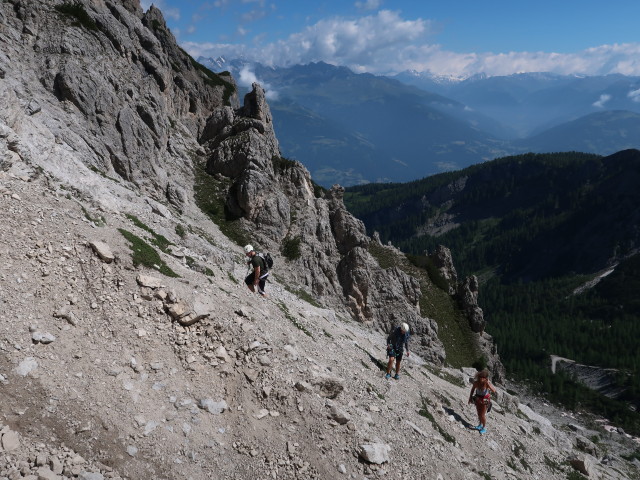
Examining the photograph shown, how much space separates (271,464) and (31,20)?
1860 inches

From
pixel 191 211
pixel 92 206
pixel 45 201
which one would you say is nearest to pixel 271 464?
pixel 45 201

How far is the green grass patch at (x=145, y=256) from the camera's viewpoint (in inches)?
608

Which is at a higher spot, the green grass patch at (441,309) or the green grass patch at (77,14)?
the green grass patch at (77,14)

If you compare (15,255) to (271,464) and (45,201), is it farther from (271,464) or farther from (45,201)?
(271,464)

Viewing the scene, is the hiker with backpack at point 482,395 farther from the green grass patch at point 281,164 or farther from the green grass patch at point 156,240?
the green grass patch at point 281,164

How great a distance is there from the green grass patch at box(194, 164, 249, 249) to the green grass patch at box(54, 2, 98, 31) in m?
19.0

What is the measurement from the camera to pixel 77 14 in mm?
43656

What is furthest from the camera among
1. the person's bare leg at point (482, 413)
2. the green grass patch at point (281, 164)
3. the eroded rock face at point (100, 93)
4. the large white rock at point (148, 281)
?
the green grass patch at point (281, 164)

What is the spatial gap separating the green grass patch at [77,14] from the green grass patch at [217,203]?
1902cm

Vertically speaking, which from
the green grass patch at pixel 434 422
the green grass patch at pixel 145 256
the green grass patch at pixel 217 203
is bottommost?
the green grass patch at pixel 434 422

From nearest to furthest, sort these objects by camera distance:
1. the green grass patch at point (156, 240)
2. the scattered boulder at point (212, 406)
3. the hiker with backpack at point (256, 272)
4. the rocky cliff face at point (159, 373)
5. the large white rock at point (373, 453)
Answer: the rocky cliff face at point (159, 373), the scattered boulder at point (212, 406), the large white rock at point (373, 453), the green grass patch at point (156, 240), the hiker with backpack at point (256, 272)

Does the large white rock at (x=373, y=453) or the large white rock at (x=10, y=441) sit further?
the large white rock at (x=373, y=453)

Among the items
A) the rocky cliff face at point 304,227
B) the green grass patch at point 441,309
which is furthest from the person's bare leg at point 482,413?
the green grass patch at point 441,309

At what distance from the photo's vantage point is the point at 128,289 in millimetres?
13945
